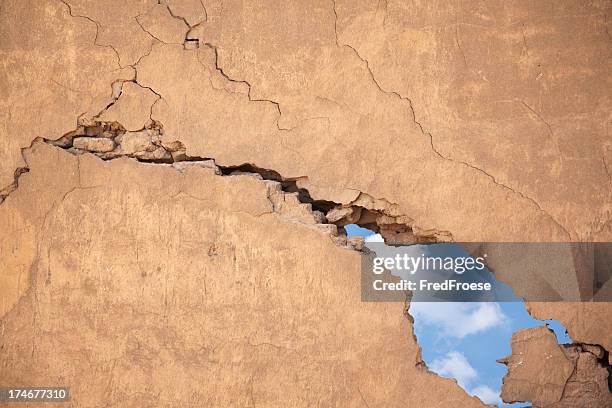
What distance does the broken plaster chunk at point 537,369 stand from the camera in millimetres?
3662

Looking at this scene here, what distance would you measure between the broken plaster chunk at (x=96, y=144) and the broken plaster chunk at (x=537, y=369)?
88.8 inches

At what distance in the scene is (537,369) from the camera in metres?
3.68

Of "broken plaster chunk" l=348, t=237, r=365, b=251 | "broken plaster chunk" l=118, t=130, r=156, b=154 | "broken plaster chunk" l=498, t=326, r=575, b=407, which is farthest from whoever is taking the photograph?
"broken plaster chunk" l=118, t=130, r=156, b=154

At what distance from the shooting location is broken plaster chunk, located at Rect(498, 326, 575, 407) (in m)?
3.66

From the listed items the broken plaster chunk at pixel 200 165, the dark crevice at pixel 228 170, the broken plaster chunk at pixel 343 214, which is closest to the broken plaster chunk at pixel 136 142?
the dark crevice at pixel 228 170

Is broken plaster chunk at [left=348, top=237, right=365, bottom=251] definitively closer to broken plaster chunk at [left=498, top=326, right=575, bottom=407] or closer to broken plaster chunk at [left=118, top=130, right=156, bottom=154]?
broken plaster chunk at [left=498, top=326, right=575, bottom=407]

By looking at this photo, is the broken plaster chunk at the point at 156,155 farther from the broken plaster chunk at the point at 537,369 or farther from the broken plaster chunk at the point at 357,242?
the broken plaster chunk at the point at 537,369

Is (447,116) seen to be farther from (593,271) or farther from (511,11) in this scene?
(593,271)

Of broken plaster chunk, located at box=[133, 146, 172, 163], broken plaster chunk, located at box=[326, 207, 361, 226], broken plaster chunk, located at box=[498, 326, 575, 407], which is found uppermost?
broken plaster chunk, located at box=[133, 146, 172, 163]

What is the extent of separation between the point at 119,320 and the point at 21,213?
76 centimetres

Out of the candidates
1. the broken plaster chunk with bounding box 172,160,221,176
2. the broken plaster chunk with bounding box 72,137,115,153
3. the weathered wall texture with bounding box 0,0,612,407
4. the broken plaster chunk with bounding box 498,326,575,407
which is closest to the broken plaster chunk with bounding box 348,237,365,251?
the weathered wall texture with bounding box 0,0,612,407

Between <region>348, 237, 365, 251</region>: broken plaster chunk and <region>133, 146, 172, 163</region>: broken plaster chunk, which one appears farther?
<region>133, 146, 172, 163</region>: broken plaster chunk

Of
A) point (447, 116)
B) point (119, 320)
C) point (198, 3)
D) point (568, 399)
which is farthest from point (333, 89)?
point (568, 399)

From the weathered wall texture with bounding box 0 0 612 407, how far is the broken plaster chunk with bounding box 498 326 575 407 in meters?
0.12
